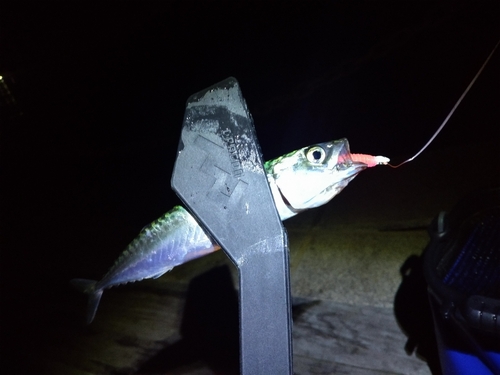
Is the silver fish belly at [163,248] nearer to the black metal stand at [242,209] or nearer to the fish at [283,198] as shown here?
the fish at [283,198]

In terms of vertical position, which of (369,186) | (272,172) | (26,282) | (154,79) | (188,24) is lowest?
(369,186)

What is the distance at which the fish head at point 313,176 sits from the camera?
120 cm

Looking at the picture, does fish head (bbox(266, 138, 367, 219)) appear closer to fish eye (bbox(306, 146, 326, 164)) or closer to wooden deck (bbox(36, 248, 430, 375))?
fish eye (bbox(306, 146, 326, 164))

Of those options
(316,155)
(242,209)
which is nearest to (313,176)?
(316,155)

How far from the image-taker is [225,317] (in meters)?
2.65

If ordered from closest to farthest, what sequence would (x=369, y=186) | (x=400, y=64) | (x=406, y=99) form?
(x=369, y=186)
(x=406, y=99)
(x=400, y=64)

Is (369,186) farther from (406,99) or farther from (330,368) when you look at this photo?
(406,99)

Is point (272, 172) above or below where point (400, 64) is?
above

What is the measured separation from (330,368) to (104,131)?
1541 cm

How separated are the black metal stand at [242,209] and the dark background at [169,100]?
11.1ft

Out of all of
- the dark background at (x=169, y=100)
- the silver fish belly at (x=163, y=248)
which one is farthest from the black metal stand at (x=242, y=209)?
the dark background at (x=169, y=100)

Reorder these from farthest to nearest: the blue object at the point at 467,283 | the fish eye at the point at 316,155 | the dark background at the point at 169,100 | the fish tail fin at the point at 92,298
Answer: the dark background at the point at 169,100, the fish tail fin at the point at 92,298, the fish eye at the point at 316,155, the blue object at the point at 467,283

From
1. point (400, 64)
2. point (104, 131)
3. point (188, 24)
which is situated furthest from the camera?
point (188, 24)

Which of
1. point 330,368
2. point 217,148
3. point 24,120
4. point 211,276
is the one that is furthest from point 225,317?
point 24,120
